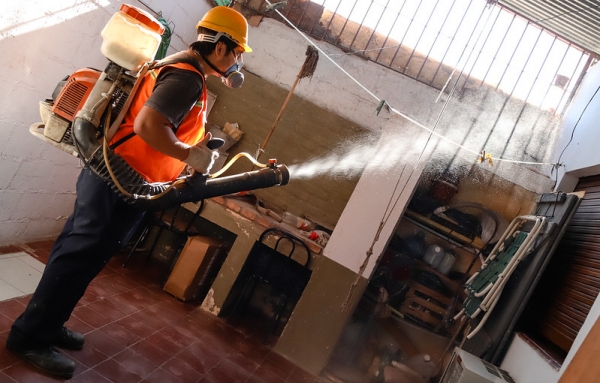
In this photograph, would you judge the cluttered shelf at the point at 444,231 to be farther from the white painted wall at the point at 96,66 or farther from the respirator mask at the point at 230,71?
the respirator mask at the point at 230,71

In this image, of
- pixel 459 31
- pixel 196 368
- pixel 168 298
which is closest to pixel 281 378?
pixel 196 368

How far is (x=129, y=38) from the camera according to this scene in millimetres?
2537

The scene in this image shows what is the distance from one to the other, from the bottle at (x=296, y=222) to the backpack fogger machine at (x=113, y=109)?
3002 mm

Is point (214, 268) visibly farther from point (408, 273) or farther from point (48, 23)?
Answer: point (48, 23)

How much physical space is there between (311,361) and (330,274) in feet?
3.04

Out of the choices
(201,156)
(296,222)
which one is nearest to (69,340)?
(201,156)

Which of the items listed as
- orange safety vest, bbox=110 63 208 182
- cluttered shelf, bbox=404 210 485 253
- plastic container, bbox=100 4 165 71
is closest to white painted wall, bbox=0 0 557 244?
cluttered shelf, bbox=404 210 485 253

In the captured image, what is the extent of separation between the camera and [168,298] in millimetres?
4961

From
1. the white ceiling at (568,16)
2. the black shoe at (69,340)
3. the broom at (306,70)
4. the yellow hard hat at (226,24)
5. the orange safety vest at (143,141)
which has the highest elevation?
the white ceiling at (568,16)

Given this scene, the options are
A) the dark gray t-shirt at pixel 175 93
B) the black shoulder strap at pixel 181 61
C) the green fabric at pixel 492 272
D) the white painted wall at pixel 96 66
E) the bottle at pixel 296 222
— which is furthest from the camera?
the bottle at pixel 296 222

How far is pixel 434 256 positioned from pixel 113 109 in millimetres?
4403

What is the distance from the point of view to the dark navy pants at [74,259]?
2.63m

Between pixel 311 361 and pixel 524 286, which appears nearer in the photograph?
pixel 524 286

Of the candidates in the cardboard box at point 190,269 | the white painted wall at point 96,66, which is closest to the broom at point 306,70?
the white painted wall at point 96,66
